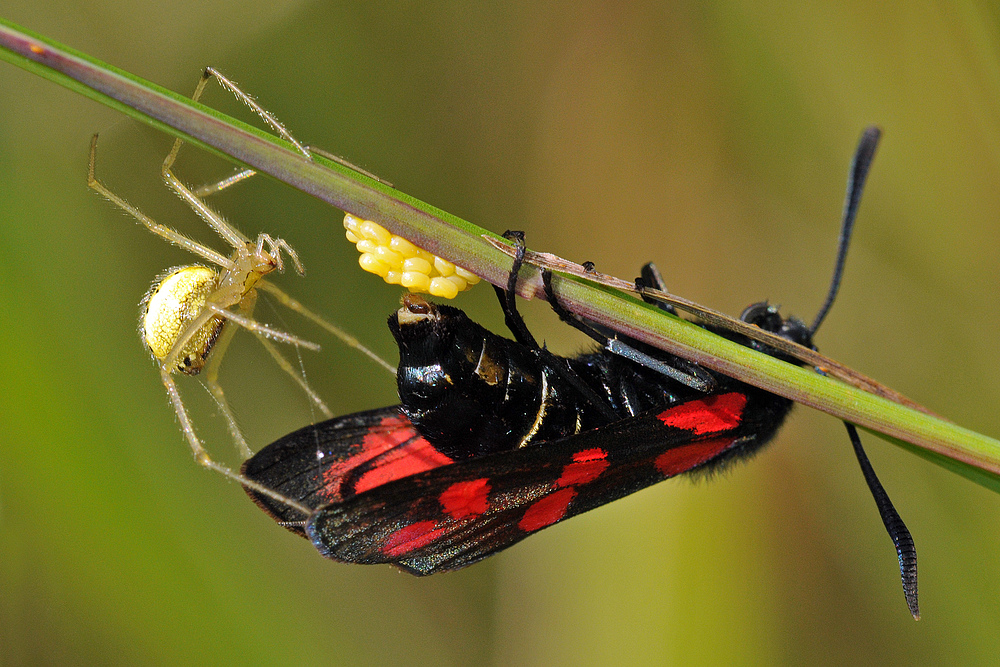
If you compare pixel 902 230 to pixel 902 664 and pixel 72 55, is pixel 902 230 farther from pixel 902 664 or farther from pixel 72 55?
pixel 72 55

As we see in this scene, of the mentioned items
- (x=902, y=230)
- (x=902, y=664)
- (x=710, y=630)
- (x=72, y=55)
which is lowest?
(x=902, y=664)

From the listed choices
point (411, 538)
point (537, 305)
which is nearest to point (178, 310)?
point (411, 538)

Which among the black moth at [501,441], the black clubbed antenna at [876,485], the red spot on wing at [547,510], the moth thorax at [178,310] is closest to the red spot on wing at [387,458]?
the black moth at [501,441]

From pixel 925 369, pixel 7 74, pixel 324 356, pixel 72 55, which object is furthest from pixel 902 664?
pixel 7 74

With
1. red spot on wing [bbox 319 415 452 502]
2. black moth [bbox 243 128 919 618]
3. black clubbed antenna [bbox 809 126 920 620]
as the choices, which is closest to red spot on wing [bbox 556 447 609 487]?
black moth [bbox 243 128 919 618]

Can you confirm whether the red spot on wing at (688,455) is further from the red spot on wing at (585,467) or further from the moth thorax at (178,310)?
the moth thorax at (178,310)

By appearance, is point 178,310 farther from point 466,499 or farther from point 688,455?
point 688,455
